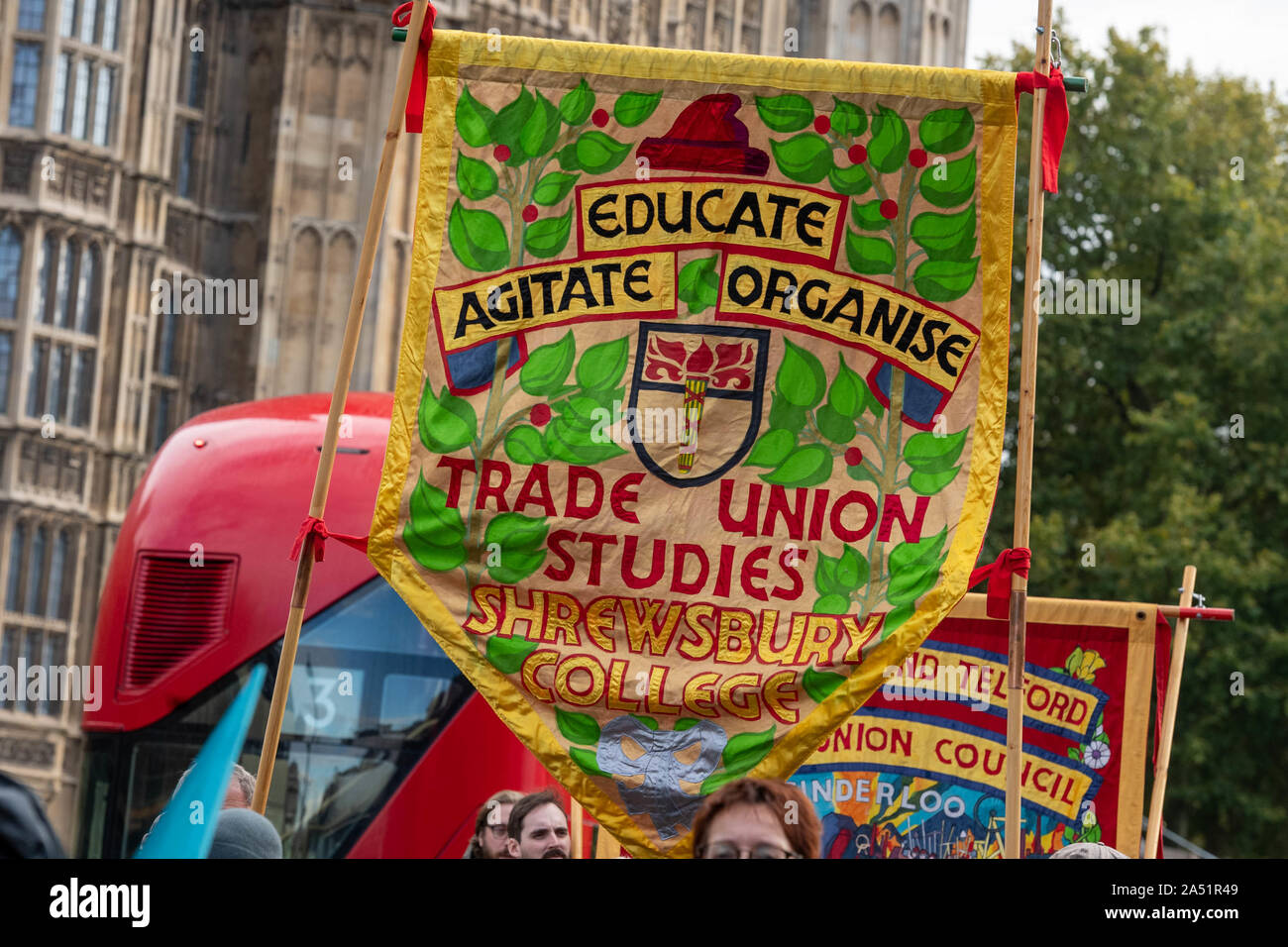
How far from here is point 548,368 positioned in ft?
15.0

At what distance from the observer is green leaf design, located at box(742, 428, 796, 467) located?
451cm

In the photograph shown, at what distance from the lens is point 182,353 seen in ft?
84.9

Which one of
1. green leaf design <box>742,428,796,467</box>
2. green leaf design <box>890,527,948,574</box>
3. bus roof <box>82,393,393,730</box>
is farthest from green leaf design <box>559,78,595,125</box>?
bus roof <box>82,393,393,730</box>

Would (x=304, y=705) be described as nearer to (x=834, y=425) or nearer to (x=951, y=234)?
(x=834, y=425)

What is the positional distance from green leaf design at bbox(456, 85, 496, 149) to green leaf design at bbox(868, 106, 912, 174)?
0.91 meters

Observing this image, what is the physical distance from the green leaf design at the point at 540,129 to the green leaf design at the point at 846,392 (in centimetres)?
87

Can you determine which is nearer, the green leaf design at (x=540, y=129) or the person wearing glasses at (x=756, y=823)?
the person wearing glasses at (x=756, y=823)

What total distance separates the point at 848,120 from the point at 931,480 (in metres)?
0.88

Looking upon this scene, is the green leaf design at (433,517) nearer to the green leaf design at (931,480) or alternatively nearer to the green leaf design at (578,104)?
the green leaf design at (578,104)

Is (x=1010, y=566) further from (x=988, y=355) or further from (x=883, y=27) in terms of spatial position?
(x=883, y=27)

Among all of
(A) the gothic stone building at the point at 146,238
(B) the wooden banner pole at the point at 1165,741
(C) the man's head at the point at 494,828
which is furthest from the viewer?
(A) the gothic stone building at the point at 146,238

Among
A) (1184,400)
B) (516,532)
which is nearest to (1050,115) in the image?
(516,532)

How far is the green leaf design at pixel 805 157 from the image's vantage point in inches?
180

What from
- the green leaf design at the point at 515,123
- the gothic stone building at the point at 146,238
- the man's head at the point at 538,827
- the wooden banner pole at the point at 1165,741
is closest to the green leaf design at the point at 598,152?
the green leaf design at the point at 515,123
